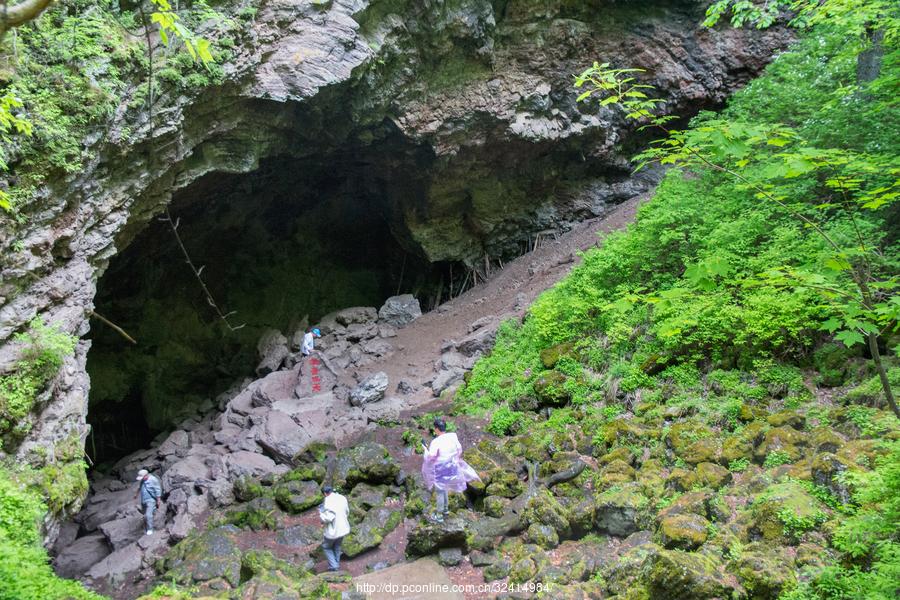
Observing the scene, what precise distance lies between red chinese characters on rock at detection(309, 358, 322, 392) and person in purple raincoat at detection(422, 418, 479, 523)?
273 inches

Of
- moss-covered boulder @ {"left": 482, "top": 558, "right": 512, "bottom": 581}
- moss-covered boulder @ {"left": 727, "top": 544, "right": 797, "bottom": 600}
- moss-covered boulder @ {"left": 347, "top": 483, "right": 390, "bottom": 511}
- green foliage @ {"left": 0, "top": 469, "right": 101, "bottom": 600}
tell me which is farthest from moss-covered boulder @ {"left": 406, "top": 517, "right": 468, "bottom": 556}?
green foliage @ {"left": 0, "top": 469, "right": 101, "bottom": 600}

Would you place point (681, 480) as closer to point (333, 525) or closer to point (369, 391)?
point (333, 525)

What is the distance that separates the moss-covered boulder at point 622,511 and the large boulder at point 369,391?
21.9 ft

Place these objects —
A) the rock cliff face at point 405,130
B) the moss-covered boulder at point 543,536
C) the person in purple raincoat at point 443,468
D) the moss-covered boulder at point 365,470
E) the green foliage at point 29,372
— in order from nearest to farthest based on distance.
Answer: the moss-covered boulder at point 543,536 < the green foliage at point 29,372 < the person in purple raincoat at point 443,468 < the rock cliff face at point 405,130 < the moss-covered boulder at point 365,470

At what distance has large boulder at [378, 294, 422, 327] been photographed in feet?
58.2

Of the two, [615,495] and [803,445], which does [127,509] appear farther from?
[803,445]

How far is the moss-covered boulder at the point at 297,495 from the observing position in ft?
31.2

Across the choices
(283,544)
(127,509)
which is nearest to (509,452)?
(283,544)

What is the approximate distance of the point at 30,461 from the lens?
731 cm

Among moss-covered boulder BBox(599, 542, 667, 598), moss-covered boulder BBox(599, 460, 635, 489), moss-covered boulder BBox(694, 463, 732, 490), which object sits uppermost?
moss-covered boulder BBox(694, 463, 732, 490)

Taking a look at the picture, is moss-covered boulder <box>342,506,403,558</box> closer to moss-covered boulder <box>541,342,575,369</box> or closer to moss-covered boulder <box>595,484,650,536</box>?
moss-covered boulder <box>595,484,650,536</box>

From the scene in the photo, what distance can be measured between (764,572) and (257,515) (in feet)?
25.0

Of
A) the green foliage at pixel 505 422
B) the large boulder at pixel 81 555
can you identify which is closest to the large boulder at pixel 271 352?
the large boulder at pixel 81 555

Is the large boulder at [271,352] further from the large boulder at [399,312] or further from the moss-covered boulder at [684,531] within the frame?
the moss-covered boulder at [684,531]
